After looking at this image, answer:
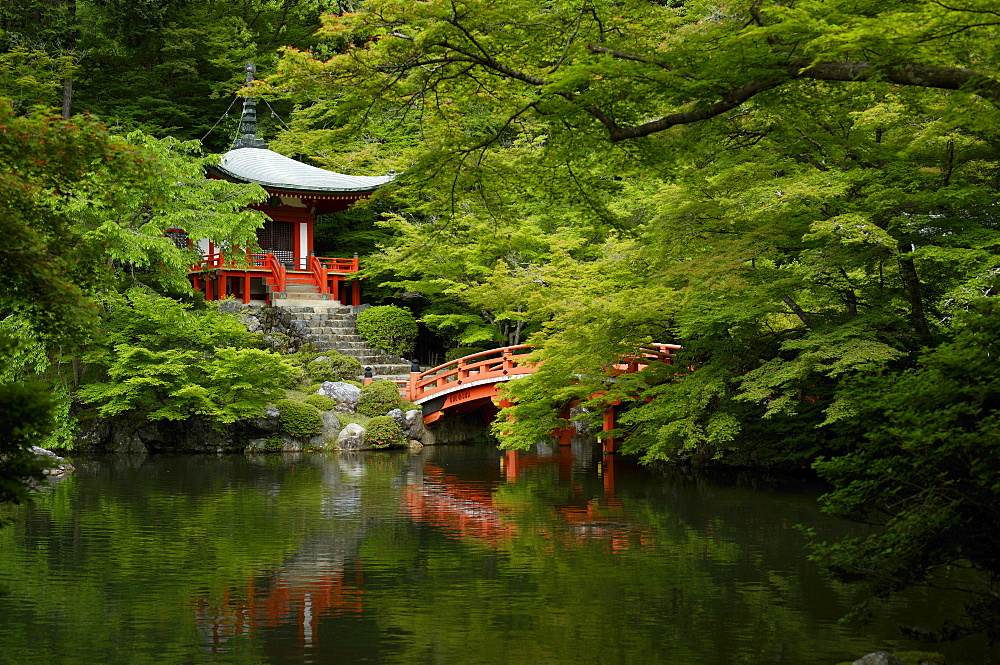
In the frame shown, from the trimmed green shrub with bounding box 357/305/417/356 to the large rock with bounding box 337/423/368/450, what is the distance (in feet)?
14.4

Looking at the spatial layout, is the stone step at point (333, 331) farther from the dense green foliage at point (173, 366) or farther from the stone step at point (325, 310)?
the dense green foliage at point (173, 366)

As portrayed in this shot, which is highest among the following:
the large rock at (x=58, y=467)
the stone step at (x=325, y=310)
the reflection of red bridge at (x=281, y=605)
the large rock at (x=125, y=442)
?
the stone step at (x=325, y=310)

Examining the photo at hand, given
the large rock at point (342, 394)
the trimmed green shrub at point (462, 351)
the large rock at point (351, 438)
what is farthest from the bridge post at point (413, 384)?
the trimmed green shrub at point (462, 351)

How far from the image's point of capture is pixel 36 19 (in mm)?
29750

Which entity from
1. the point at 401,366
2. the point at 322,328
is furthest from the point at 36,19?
the point at 401,366

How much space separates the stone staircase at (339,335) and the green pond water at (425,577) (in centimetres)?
911

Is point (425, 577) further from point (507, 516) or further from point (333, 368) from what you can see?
→ point (333, 368)

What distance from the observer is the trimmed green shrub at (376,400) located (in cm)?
A: 2250

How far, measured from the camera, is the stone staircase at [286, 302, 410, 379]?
81.8ft

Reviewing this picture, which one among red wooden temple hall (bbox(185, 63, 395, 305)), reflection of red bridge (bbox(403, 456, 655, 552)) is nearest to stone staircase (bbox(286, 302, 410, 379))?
red wooden temple hall (bbox(185, 63, 395, 305))

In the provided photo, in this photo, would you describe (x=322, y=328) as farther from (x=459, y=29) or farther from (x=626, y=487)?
(x=459, y=29)

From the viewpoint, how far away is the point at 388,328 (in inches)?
1016

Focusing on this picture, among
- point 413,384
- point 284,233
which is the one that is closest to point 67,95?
point 284,233

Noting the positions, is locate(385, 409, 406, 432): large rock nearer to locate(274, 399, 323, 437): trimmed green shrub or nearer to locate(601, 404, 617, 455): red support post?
locate(274, 399, 323, 437): trimmed green shrub
